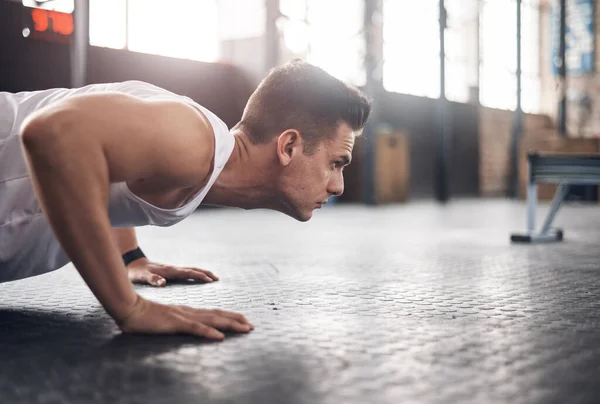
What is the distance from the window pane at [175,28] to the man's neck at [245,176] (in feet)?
15.6

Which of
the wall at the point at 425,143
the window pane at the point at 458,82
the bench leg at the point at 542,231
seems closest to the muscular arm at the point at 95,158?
the bench leg at the point at 542,231

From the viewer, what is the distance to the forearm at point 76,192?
3.34ft

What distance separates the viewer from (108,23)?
559 cm

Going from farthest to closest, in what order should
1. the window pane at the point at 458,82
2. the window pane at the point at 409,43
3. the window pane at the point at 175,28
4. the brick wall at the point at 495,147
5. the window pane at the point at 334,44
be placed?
1. the brick wall at the point at 495,147
2. the window pane at the point at 458,82
3. the window pane at the point at 409,43
4. the window pane at the point at 334,44
5. the window pane at the point at 175,28

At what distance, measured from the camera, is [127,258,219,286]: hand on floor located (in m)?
1.82

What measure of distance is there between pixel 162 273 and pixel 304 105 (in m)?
0.78

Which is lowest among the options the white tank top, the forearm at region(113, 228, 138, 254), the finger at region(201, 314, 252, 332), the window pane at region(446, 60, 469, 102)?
the finger at region(201, 314, 252, 332)

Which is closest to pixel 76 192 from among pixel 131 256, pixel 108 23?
pixel 131 256

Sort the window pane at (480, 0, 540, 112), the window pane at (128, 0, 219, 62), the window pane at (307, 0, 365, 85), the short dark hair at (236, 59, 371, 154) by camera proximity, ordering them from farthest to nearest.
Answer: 1. the window pane at (480, 0, 540, 112)
2. the window pane at (307, 0, 365, 85)
3. the window pane at (128, 0, 219, 62)
4. the short dark hair at (236, 59, 371, 154)

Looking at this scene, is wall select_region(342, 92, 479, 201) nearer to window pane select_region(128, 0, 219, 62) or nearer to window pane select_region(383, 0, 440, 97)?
window pane select_region(383, 0, 440, 97)

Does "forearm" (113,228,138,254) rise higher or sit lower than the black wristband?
higher

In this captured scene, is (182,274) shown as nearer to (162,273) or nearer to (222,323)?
(162,273)

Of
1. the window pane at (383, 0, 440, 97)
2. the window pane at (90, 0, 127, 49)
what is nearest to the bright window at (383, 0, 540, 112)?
the window pane at (383, 0, 440, 97)

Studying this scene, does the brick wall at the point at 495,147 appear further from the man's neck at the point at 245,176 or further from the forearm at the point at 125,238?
the man's neck at the point at 245,176
